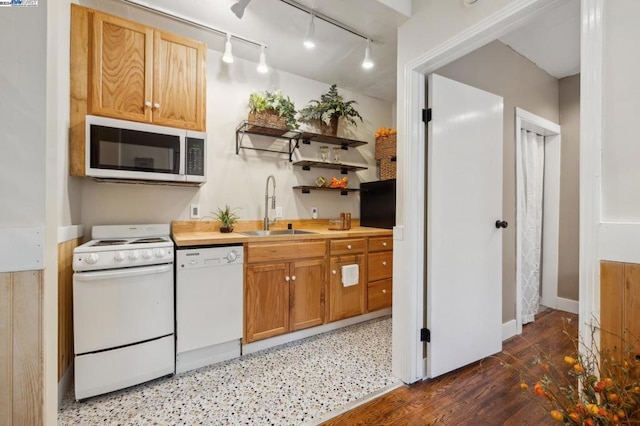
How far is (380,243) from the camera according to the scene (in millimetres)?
2842

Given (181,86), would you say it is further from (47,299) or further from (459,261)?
(459,261)

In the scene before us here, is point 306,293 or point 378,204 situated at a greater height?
point 378,204

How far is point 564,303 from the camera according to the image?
10.0 feet

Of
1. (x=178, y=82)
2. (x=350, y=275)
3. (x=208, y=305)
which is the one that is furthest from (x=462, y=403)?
(x=178, y=82)

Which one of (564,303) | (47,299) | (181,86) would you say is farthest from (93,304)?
(564,303)

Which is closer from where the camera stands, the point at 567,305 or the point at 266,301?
the point at 266,301

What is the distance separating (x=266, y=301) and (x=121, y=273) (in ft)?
3.37

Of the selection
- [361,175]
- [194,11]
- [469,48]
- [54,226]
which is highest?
[194,11]

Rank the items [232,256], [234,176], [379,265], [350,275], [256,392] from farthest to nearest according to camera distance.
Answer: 1. [379,265]
2. [234,176]
3. [350,275]
4. [232,256]
5. [256,392]

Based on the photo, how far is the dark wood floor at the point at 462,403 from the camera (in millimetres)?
1495

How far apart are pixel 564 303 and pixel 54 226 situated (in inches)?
173

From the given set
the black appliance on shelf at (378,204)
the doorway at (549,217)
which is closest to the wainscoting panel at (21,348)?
the black appliance on shelf at (378,204)

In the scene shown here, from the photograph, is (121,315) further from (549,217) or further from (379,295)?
(549,217)

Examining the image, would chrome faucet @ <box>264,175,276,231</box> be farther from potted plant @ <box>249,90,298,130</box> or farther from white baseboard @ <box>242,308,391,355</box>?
white baseboard @ <box>242,308,391,355</box>
